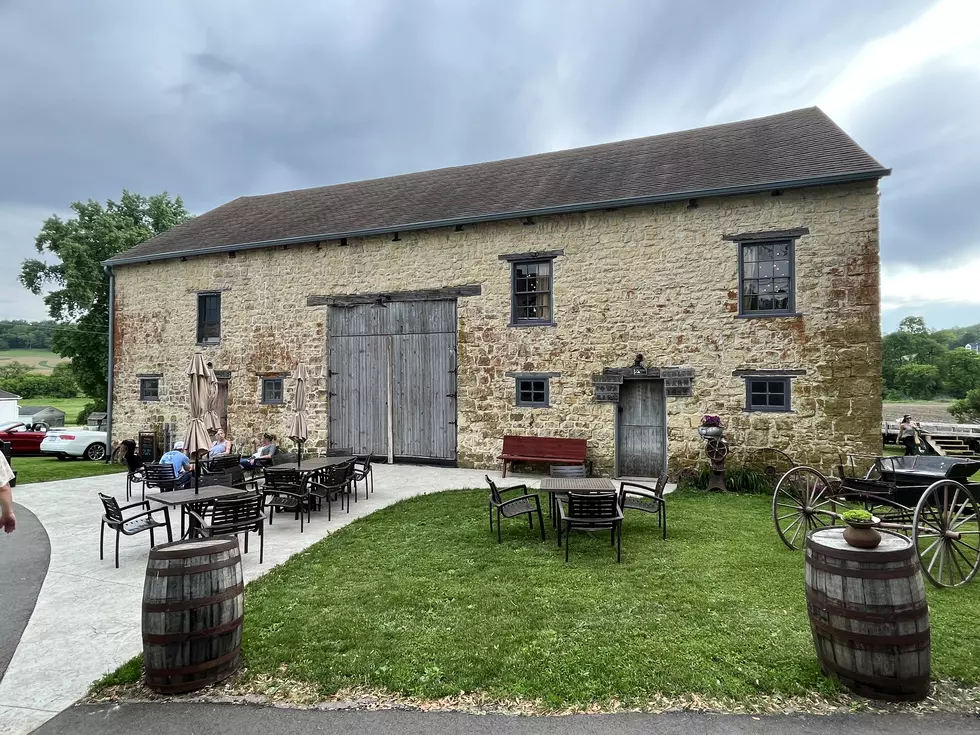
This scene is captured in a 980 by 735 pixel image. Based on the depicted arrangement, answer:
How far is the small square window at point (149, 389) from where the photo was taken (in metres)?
15.8

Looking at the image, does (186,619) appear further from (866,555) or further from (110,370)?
(110,370)

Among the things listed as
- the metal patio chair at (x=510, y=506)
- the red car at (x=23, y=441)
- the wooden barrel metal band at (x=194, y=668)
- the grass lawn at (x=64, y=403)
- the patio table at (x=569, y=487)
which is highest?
the patio table at (x=569, y=487)

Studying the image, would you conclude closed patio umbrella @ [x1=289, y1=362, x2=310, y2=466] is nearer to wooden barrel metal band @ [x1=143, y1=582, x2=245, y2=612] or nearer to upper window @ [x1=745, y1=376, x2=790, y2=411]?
wooden barrel metal band @ [x1=143, y1=582, x2=245, y2=612]

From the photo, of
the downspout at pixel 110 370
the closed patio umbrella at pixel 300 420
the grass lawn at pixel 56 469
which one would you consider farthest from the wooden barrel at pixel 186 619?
the downspout at pixel 110 370

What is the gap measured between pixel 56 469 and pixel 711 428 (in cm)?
1692

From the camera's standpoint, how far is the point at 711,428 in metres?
10.1

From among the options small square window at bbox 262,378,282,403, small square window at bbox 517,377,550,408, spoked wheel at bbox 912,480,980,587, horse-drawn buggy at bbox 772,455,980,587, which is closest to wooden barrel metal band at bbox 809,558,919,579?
spoked wheel at bbox 912,480,980,587

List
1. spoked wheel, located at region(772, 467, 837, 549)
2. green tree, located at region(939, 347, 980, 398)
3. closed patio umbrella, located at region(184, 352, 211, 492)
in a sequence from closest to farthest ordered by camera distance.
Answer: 1. spoked wheel, located at region(772, 467, 837, 549)
2. closed patio umbrella, located at region(184, 352, 211, 492)
3. green tree, located at region(939, 347, 980, 398)

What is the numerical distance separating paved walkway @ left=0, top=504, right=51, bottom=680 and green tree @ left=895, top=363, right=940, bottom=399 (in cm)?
7558

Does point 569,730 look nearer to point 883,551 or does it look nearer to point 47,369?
point 883,551

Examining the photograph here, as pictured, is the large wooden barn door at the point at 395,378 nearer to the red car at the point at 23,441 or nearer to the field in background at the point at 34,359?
the red car at the point at 23,441

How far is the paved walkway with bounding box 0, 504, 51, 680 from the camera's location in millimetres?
4500

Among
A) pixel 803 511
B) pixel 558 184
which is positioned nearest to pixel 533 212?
pixel 558 184

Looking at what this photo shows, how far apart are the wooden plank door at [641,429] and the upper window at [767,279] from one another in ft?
8.13
